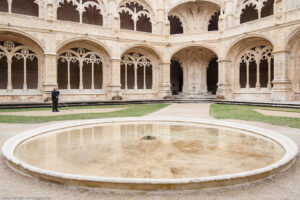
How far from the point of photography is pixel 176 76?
2650 cm

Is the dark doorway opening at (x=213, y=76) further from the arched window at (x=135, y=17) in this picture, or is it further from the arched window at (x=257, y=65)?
the arched window at (x=135, y=17)

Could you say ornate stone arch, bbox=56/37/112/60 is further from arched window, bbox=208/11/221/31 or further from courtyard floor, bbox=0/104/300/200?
courtyard floor, bbox=0/104/300/200

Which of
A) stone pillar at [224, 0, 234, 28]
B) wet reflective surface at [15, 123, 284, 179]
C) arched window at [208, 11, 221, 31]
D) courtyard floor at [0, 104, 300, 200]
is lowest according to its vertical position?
courtyard floor at [0, 104, 300, 200]

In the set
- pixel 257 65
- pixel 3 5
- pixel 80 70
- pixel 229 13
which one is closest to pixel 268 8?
pixel 229 13

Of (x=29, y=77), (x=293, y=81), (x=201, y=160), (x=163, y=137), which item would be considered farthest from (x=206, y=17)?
(x=201, y=160)

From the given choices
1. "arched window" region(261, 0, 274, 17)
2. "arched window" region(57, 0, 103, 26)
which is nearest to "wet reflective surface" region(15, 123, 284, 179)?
"arched window" region(57, 0, 103, 26)

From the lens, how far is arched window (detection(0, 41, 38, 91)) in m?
15.8

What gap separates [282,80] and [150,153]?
1415cm

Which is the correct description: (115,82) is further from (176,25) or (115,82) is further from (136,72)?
(176,25)

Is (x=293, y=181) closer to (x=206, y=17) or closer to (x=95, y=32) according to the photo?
(x=95, y=32)

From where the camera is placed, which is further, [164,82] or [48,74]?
[164,82]

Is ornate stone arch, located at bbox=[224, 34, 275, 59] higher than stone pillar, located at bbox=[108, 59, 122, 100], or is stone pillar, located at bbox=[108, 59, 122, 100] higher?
ornate stone arch, located at bbox=[224, 34, 275, 59]

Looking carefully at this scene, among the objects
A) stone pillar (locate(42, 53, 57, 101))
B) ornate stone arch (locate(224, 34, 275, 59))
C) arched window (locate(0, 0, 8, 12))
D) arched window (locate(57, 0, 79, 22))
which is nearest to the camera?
ornate stone arch (locate(224, 34, 275, 59))

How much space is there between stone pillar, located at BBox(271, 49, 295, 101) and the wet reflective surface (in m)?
11.2
